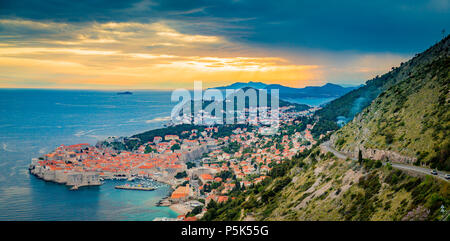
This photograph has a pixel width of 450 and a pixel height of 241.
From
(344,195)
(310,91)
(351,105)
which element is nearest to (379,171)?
(344,195)

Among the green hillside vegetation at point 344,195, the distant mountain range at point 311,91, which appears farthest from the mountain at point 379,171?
the distant mountain range at point 311,91

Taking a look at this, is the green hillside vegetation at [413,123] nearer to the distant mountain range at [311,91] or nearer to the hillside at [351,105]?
the hillside at [351,105]

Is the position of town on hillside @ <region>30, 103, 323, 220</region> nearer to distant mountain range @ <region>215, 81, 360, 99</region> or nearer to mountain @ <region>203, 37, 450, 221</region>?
mountain @ <region>203, 37, 450, 221</region>

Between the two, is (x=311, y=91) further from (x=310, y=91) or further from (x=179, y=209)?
(x=179, y=209)

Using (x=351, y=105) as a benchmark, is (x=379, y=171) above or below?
below

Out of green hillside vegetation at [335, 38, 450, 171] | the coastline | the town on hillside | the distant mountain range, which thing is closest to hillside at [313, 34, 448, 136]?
the town on hillside

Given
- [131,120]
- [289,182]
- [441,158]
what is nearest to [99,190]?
[289,182]
